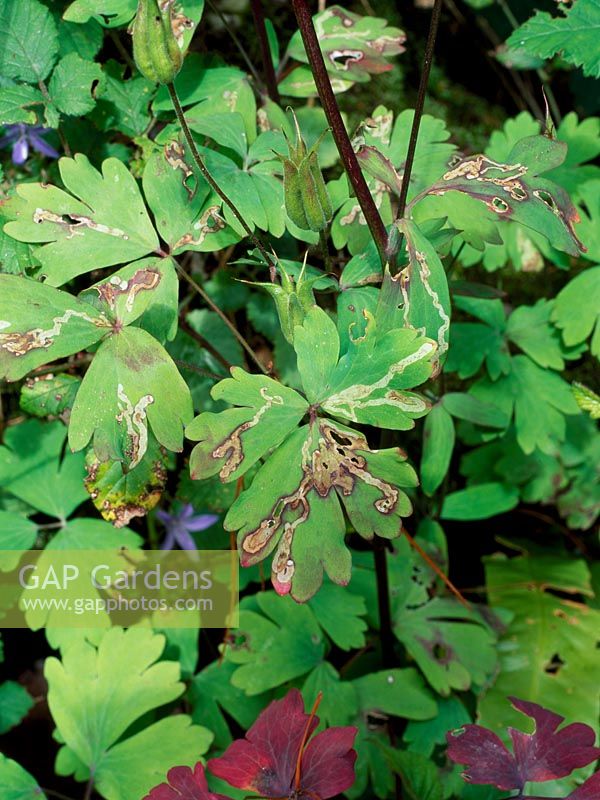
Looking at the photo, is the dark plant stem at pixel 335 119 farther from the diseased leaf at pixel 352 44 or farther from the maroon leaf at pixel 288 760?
the maroon leaf at pixel 288 760

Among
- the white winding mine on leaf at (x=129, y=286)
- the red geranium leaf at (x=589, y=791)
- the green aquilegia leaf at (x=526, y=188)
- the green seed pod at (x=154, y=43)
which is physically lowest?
the red geranium leaf at (x=589, y=791)

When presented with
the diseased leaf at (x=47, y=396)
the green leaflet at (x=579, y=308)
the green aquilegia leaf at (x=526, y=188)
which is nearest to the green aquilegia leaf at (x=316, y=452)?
the green aquilegia leaf at (x=526, y=188)

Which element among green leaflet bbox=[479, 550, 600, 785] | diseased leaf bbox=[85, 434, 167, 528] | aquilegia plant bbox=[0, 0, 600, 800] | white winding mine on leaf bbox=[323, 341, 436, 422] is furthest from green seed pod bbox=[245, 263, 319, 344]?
green leaflet bbox=[479, 550, 600, 785]

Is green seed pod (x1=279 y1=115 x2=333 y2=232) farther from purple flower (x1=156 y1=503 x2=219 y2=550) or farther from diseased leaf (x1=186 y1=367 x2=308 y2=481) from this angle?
purple flower (x1=156 y1=503 x2=219 y2=550)

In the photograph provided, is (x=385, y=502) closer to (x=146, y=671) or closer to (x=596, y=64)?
(x=146, y=671)

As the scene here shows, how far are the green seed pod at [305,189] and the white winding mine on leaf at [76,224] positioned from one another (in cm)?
32

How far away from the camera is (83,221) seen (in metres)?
1.24

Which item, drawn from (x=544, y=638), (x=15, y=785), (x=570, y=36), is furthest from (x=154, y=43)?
(x=544, y=638)

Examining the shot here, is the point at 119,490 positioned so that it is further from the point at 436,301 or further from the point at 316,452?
the point at 436,301

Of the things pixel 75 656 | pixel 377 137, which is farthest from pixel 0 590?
pixel 377 137

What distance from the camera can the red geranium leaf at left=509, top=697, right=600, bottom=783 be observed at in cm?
107

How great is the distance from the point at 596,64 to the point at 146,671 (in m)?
1.36

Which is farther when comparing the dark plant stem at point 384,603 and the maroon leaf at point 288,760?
A: the dark plant stem at point 384,603

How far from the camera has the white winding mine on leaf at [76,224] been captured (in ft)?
4.04
